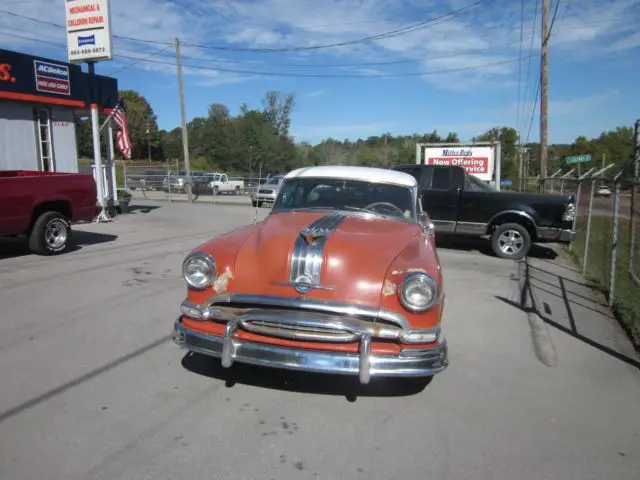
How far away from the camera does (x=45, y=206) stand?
369 inches

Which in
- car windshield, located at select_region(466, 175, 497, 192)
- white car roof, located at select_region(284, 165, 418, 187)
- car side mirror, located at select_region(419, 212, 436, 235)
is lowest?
car side mirror, located at select_region(419, 212, 436, 235)

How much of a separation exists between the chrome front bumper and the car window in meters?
8.24

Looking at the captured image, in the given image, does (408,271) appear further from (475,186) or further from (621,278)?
(475,186)

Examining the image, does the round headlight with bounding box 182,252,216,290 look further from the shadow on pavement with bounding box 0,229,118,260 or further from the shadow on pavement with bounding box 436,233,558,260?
the shadow on pavement with bounding box 436,233,558,260

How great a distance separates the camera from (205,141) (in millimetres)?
76938

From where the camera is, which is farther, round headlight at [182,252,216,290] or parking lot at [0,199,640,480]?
round headlight at [182,252,216,290]

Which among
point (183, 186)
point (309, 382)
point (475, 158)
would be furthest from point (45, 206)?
point (183, 186)

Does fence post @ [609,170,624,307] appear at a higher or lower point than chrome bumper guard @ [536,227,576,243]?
higher

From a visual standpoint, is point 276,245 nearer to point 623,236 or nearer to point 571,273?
point 571,273

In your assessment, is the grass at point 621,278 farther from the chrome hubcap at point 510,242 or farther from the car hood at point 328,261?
the car hood at point 328,261

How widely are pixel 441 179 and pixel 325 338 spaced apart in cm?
871

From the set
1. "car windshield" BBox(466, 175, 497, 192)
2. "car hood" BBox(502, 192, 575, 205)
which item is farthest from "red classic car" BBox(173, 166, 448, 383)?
"car windshield" BBox(466, 175, 497, 192)

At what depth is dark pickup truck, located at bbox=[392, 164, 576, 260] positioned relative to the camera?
10352 millimetres

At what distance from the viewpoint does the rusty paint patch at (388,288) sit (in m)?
3.55
